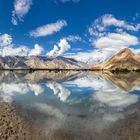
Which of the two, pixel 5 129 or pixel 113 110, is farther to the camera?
pixel 113 110

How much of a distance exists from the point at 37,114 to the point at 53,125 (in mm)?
A: 5651

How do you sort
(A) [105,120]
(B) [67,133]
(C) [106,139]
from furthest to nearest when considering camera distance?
(A) [105,120] < (B) [67,133] < (C) [106,139]

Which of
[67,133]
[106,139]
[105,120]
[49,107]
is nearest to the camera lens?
[106,139]

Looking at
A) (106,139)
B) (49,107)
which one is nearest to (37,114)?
(49,107)

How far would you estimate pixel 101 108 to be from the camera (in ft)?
112

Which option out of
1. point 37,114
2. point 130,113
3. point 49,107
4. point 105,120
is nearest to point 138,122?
point 105,120

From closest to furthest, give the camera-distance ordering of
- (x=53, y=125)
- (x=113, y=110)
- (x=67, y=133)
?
(x=67, y=133), (x=53, y=125), (x=113, y=110)

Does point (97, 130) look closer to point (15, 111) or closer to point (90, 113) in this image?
point (90, 113)

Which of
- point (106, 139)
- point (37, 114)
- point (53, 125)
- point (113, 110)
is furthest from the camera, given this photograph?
point (113, 110)

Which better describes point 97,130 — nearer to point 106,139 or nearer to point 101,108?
point 106,139

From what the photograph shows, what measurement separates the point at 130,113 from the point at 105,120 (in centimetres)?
503

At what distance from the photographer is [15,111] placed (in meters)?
31.5

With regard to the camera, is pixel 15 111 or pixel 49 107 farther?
pixel 49 107

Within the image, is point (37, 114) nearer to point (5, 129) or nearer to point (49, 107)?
point (49, 107)
